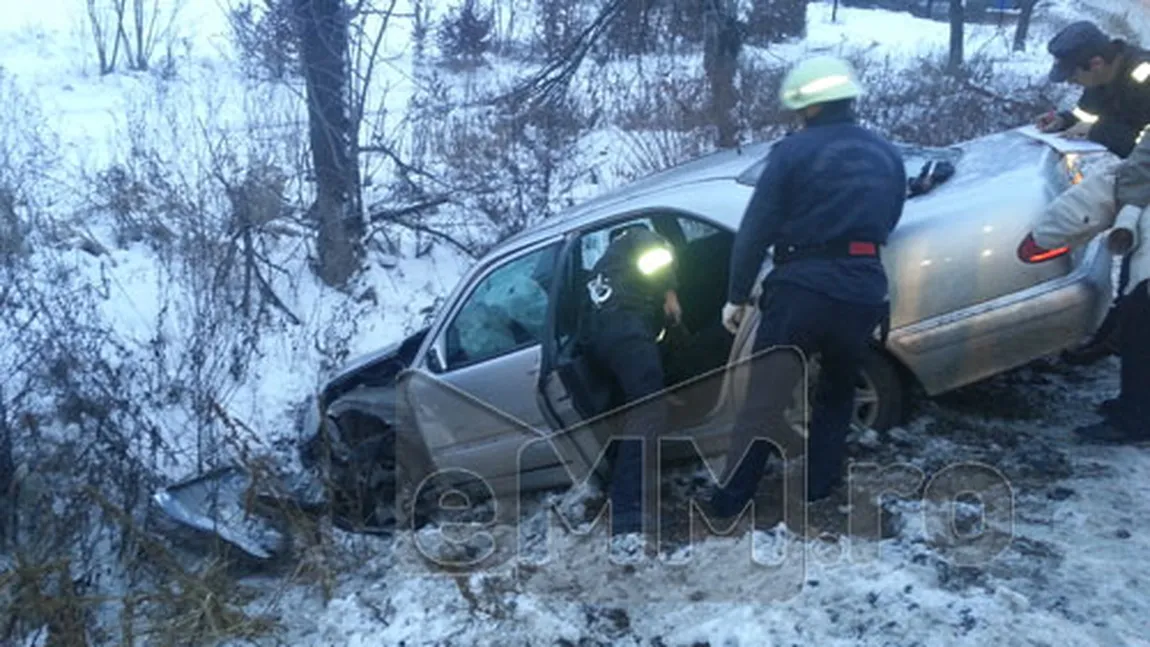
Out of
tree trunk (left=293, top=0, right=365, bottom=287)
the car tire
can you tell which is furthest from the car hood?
tree trunk (left=293, top=0, right=365, bottom=287)

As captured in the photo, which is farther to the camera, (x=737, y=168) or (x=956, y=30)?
(x=956, y=30)

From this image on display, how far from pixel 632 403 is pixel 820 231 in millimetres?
1043

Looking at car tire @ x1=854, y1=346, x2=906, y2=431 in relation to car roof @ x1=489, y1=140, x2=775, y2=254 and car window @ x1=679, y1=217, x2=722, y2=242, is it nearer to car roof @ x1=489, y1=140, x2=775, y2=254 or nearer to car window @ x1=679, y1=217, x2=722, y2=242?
car window @ x1=679, y1=217, x2=722, y2=242

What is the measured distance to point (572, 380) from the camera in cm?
410

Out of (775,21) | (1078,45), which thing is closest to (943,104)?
(775,21)

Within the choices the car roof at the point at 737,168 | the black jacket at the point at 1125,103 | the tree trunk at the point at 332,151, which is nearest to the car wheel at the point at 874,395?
the car roof at the point at 737,168

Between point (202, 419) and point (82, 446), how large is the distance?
23.6 inches

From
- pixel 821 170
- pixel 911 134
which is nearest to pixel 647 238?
pixel 821 170

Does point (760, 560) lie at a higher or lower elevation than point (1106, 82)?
lower

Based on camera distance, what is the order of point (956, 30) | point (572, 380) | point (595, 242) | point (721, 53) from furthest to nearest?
1. point (956, 30)
2. point (721, 53)
3. point (595, 242)
4. point (572, 380)

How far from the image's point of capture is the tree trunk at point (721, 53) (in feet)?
34.1

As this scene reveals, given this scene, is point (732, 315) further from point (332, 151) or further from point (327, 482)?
point (332, 151)

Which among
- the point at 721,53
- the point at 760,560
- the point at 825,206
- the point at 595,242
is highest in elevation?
the point at 721,53

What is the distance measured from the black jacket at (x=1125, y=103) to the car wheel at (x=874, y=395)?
1637mm
